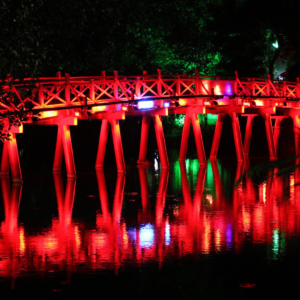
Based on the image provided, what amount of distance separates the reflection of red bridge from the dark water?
4825 millimetres

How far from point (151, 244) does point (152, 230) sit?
1.58 metres

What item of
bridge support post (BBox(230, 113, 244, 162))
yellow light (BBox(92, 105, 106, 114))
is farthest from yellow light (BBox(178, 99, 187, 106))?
bridge support post (BBox(230, 113, 244, 162))

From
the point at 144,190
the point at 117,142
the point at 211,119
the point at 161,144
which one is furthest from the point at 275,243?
the point at 211,119

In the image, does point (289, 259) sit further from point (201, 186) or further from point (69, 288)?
point (201, 186)

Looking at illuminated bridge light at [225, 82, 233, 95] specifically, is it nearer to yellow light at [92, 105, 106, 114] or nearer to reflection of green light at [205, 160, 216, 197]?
reflection of green light at [205, 160, 216, 197]

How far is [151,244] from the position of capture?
38.2ft

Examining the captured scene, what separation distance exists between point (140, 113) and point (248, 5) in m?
22.0

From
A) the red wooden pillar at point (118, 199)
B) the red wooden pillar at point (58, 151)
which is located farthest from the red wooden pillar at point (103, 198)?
the red wooden pillar at point (58, 151)

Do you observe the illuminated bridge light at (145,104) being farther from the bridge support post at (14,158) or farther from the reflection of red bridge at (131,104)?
the bridge support post at (14,158)

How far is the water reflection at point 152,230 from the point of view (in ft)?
34.6

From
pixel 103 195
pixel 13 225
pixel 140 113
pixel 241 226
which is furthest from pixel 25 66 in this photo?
pixel 140 113

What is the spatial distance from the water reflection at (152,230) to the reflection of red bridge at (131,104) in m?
5.02

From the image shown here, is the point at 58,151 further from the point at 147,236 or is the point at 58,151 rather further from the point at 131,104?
the point at 147,236

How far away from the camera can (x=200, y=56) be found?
58.6m
